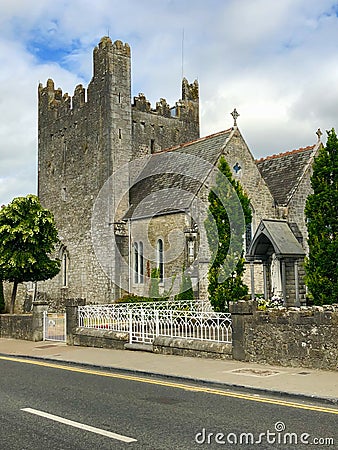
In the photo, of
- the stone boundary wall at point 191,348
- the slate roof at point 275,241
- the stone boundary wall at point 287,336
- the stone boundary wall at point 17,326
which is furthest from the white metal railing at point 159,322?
the slate roof at point 275,241

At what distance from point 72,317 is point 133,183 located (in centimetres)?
1686

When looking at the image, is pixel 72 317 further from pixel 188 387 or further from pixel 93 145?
pixel 93 145

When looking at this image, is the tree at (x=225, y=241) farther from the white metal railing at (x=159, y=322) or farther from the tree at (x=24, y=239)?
the tree at (x=24, y=239)

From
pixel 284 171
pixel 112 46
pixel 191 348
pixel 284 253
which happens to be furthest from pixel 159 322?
pixel 112 46

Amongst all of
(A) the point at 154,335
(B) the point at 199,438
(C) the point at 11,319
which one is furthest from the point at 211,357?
(C) the point at 11,319

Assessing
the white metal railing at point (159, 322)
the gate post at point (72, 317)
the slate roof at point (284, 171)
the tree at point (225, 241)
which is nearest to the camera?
the white metal railing at point (159, 322)

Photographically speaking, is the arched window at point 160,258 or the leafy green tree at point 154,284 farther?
the arched window at point 160,258

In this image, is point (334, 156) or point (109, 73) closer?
point (334, 156)

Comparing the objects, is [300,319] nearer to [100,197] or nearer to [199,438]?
[199,438]

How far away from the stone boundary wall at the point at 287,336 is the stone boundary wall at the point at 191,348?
405mm

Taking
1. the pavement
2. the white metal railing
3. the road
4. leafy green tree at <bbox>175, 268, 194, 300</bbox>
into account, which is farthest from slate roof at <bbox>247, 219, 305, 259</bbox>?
the road

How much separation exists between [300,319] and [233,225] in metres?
9.31

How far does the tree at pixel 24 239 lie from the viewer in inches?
1077

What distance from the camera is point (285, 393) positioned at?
9.76 m
